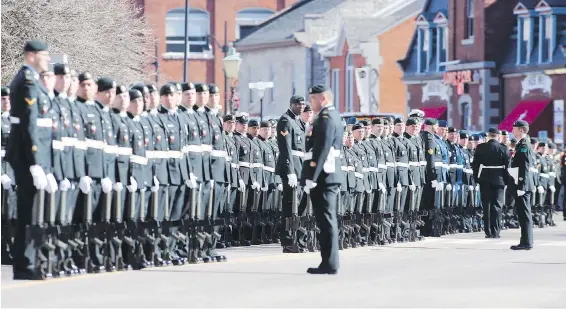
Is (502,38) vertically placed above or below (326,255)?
above

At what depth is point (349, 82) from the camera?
8031cm

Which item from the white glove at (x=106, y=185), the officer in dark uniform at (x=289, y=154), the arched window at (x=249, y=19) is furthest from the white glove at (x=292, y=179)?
the arched window at (x=249, y=19)

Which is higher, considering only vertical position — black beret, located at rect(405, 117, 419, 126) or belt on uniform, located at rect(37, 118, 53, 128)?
belt on uniform, located at rect(37, 118, 53, 128)

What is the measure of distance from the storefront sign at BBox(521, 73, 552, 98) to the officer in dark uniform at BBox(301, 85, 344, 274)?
40244 millimetres

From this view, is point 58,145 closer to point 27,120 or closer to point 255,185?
point 27,120

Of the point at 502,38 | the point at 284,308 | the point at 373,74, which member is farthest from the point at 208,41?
the point at 284,308

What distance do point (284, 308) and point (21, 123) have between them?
382 centimetres

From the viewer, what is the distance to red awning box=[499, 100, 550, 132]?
194ft

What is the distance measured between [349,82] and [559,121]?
23.3 meters

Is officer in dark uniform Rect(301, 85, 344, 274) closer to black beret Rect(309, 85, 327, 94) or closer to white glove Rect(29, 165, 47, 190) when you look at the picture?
black beret Rect(309, 85, 327, 94)

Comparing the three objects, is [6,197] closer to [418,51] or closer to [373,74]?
[418,51]

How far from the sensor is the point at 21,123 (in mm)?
18031

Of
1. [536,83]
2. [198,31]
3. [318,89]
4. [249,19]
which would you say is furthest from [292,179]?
[249,19]

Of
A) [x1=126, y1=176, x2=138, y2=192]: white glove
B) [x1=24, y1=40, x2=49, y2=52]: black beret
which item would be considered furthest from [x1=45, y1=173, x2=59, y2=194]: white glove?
[x1=126, y1=176, x2=138, y2=192]: white glove
